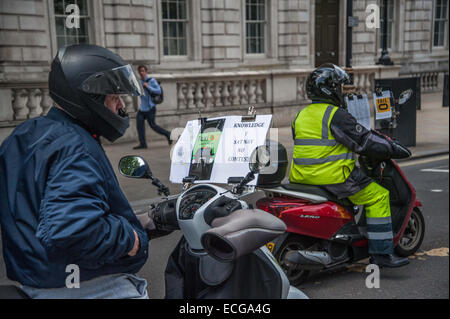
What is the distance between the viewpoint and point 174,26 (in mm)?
16250

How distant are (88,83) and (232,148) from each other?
0.80 m

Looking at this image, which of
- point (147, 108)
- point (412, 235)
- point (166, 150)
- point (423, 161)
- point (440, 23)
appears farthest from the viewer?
point (440, 23)

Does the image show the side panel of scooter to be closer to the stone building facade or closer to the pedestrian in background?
the stone building facade

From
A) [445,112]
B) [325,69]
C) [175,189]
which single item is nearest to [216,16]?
[445,112]

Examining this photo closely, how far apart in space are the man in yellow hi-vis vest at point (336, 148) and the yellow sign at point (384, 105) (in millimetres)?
1033

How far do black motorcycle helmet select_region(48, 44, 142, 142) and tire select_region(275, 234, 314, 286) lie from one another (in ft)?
8.21

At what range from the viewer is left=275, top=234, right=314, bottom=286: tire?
417cm

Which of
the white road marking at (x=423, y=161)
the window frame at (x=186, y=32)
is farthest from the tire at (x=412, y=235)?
the window frame at (x=186, y=32)

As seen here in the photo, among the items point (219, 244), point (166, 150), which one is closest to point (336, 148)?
point (219, 244)

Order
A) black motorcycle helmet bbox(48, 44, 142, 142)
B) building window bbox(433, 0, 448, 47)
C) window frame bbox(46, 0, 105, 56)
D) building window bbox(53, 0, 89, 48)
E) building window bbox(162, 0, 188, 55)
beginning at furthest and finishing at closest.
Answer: building window bbox(433, 0, 448, 47)
building window bbox(162, 0, 188, 55)
window frame bbox(46, 0, 105, 56)
building window bbox(53, 0, 89, 48)
black motorcycle helmet bbox(48, 44, 142, 142)

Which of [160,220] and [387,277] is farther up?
[160,220]

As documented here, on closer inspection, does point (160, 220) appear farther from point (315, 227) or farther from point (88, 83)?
point (315, 227)

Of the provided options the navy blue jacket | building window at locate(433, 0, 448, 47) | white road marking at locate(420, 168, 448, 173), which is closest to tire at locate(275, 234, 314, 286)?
the navy blue jacket

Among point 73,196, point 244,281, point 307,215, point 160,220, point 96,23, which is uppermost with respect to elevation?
point 96,23
